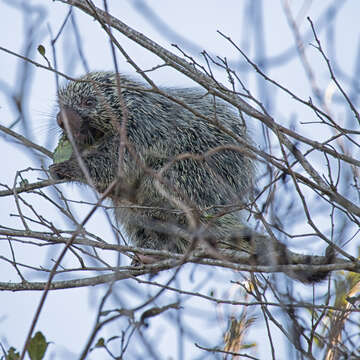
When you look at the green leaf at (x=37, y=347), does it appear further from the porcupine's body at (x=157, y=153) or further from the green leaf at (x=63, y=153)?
the green leaf at (x=63, y=153)

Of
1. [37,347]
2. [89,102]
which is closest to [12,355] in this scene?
[37,347]

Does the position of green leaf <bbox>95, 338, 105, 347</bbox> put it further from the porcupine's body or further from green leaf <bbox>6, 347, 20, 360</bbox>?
the porcupine's body

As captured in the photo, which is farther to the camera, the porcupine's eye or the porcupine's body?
the porcupine's eye

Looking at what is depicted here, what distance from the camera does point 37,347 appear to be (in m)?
2.83

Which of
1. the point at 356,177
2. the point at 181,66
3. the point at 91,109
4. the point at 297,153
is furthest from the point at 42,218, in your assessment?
the point at 91,109

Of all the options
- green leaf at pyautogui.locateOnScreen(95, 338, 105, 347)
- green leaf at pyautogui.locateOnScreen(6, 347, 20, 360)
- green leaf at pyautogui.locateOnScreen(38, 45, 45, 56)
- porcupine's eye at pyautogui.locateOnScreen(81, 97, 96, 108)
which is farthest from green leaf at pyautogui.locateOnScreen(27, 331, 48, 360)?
porcupine's eye at pyautogui.locateOnScreen(81, 97, 96, 108)

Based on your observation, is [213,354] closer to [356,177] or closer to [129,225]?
[356,177]

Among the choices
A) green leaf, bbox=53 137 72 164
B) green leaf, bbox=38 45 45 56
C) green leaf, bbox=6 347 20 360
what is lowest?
green leaf, bbox=6 347 20 360

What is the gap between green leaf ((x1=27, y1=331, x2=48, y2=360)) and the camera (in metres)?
2.81

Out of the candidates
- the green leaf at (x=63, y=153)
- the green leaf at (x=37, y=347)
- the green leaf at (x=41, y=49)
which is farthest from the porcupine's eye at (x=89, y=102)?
the green leaf at (x=37, y=347)

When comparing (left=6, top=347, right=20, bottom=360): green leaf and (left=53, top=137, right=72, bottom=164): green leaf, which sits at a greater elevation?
(left=53, top=137, right=72, bottom=164): green leaf

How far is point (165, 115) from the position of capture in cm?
514

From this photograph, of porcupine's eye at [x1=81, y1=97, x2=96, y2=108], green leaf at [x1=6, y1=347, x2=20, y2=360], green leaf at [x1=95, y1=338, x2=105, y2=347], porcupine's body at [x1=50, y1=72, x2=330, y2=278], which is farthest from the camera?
porcupine's eye at [x1=81, y1=97, x2=96, y2=108]

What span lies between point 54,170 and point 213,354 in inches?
96.2
